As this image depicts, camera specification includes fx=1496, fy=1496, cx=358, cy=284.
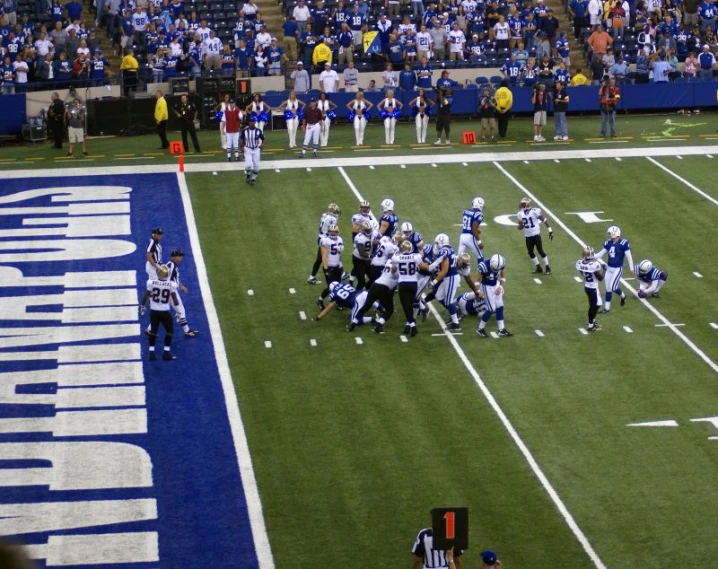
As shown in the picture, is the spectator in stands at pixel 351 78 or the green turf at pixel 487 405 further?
the spectator in stands at pixel 351 78

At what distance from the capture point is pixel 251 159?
3794cm

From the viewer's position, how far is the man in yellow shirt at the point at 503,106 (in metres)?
43.2

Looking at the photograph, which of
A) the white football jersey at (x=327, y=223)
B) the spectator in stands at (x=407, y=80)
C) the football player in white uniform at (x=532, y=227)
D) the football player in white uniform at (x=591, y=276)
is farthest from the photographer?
the spectator in stands at (x=407, y=80)

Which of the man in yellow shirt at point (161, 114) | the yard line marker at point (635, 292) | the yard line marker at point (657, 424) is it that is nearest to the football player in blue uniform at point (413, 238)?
the yard line marker at point (635, 292)

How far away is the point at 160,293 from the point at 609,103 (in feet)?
67.4

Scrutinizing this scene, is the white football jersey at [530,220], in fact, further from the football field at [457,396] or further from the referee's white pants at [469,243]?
the referee's white pants at [469,243]

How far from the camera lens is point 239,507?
66.1 ft

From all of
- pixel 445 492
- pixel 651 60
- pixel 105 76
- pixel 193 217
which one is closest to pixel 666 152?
pixel 651 60

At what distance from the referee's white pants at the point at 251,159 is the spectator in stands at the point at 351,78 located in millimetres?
9354

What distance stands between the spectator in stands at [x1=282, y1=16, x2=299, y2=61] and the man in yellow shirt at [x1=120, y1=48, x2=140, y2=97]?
5.44 metres

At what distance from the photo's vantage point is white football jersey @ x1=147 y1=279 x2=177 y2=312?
25.8m

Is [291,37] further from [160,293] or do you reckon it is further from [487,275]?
[160,293]

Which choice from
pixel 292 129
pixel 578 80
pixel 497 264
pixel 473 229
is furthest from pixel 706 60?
pixel 497 264

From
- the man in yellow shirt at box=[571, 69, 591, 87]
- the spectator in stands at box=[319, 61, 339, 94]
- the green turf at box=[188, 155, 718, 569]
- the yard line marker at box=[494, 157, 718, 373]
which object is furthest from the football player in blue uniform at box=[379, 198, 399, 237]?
the man in yellow shirt at box=[571, 69, 591, 87]
